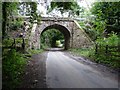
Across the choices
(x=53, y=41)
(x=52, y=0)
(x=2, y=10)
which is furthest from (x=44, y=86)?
(x=53, y=41)

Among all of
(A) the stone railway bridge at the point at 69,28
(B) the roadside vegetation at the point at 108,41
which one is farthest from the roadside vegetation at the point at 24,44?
(A) the stone railway bridge at the point at 69,28

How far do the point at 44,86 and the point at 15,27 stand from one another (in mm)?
21279

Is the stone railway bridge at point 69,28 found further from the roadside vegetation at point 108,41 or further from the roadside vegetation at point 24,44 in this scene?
the roadside vegetation at point 108,41

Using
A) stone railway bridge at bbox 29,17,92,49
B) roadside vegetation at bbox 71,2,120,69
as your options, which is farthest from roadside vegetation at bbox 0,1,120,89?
stone railway bridge at bbox 29,17,92,49

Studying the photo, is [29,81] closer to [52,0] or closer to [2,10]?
[52,0]

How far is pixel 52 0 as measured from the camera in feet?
37.3

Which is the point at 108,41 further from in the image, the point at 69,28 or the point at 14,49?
the point at 69,28

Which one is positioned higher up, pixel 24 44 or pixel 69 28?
pixel 69 28

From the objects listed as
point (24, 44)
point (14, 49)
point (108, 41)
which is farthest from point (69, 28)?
point (14, 49)

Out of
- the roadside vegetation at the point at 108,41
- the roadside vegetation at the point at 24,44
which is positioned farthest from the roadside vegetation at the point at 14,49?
the roadside vegetation at the point at 108,41

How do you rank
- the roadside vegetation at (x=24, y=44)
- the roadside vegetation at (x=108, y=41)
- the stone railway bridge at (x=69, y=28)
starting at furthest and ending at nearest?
the stone railway bridge at (x=69, y=28) → the roadside vegetation at (x=108, y=41) → the roadside vegetation at (x=24, y=44)

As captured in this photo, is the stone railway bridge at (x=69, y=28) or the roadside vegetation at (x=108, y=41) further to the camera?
the stone railway bridge at (x=69, y=28)

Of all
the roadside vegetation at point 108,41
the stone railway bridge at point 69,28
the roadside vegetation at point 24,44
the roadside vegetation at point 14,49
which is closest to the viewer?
the roadside vegetation at point 14,49

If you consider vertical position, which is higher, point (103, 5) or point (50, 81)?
point (103, 5)
